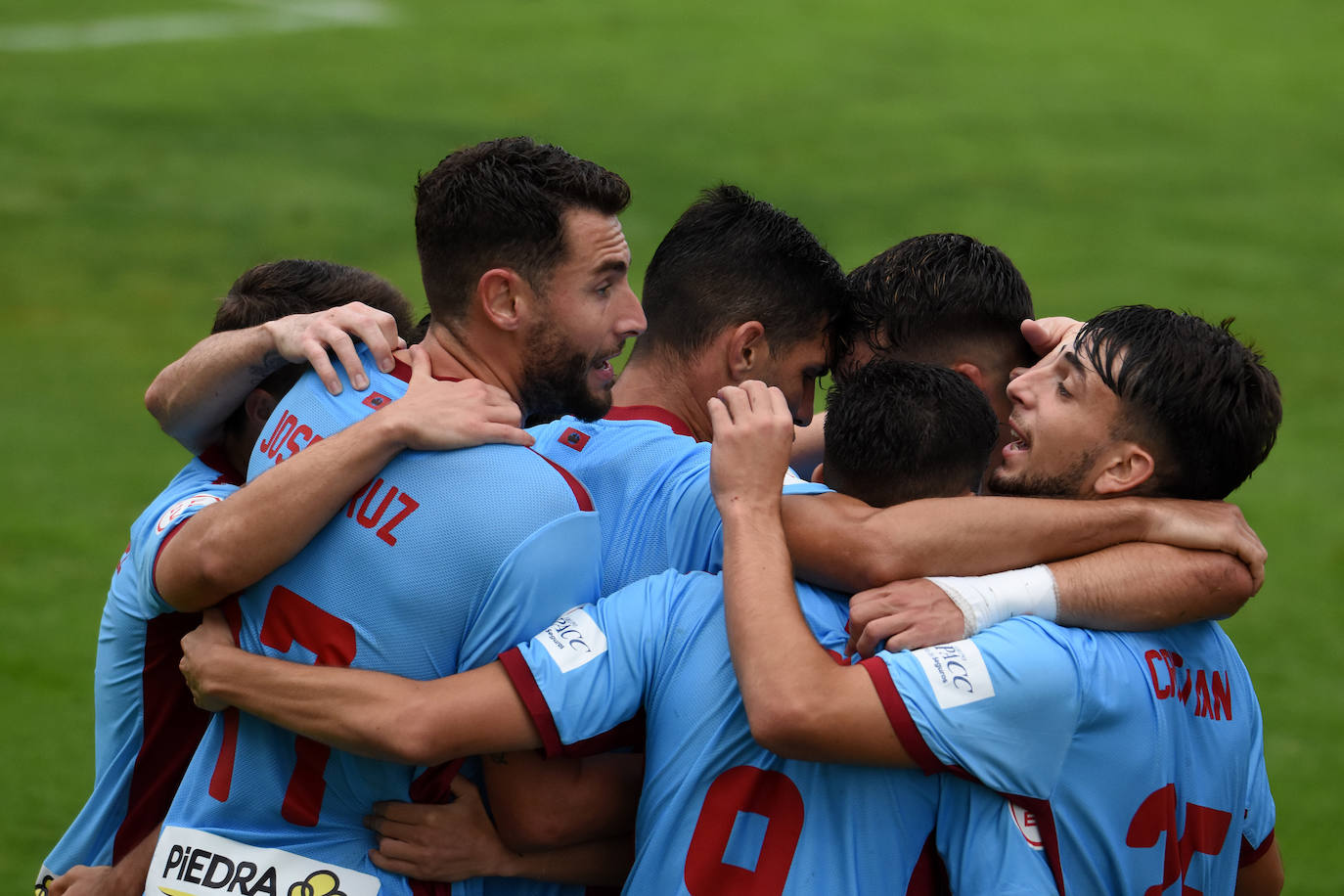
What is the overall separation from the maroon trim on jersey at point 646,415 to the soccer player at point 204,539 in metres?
0.59

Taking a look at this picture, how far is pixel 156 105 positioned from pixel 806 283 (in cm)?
1728

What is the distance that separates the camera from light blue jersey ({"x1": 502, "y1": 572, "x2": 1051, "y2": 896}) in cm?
295

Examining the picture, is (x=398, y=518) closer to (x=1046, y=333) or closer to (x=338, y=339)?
(x=338, y=339)

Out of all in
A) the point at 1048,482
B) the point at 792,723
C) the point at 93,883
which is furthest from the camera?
the point at 93,883

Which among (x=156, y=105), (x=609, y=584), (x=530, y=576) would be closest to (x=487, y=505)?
(x=530, y=576)

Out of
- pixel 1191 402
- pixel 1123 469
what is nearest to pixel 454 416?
pixel 1123 469

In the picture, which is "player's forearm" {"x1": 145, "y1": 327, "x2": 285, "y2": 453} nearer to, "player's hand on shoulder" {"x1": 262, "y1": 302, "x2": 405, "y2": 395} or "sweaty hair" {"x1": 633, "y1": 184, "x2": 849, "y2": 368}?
"player's hand on shoulder" {"x1": 262, "y1": 302, "x2": 405, "y2": 395}

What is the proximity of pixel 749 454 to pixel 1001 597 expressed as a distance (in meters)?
0.61

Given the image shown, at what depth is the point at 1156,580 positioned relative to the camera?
3.12 meters

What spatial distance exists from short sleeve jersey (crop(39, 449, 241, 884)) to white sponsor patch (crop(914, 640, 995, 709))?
1841 millimetres

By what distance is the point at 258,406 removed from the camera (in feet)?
13.0

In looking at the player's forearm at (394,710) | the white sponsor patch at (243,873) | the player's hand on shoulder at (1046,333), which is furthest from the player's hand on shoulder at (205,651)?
the player's hand on shoulder at (1046,333)

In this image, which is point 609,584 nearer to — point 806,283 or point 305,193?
point 806,283

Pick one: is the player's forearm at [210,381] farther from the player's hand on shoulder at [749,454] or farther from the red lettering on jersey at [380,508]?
the player's hand on shoulder at [749,454]
